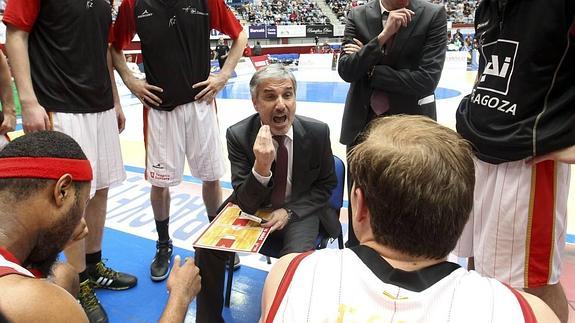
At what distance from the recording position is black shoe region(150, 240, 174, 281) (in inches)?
117

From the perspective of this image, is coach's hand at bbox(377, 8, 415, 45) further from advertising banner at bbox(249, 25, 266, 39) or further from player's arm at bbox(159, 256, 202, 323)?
advertising banner at bbox(249, 25, 266, 39)

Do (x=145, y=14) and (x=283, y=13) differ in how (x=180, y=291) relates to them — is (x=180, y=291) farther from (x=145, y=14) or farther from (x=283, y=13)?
(x=283, y=13)

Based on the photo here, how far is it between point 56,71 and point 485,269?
2388 millimetres

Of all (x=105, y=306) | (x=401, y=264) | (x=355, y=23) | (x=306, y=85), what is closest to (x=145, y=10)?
(x=355, y=23)

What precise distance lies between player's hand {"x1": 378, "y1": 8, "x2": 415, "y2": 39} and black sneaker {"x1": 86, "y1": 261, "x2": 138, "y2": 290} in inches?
86.2

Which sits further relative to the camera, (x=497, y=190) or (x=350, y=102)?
(x=350, y=102)

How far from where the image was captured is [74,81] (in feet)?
8.30

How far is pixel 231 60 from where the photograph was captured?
330 cm

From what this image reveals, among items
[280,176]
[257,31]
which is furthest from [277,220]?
[257,31]

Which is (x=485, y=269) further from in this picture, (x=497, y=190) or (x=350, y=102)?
(x=350, y=102)

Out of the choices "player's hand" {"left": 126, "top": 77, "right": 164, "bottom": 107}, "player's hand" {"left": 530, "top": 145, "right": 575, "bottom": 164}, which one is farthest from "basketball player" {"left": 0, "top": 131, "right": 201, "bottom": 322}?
"player's hand" {"left": 126, "top": 77, "right": 164, "bottom": 107}

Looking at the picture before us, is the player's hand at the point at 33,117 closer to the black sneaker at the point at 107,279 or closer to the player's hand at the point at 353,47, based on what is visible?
the black sneaker at the point at 107,279

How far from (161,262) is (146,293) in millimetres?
268

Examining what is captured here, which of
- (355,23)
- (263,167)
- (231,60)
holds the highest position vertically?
(355,23)
